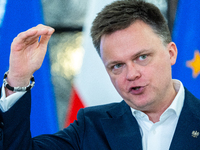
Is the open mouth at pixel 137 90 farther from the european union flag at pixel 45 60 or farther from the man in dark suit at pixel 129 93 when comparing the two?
the european union flag at pixel 45 60

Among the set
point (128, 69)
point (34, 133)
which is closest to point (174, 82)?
point (128, 69)

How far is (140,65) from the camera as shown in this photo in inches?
55.0

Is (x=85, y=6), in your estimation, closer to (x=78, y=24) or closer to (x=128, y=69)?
(x=78, y=24)

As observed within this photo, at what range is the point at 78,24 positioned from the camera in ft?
6.56

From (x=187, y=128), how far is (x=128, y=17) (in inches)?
28.4

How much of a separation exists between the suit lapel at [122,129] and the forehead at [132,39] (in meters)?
0.42

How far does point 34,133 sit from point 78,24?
96 cm

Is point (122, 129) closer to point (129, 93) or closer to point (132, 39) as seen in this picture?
point (129, 93)

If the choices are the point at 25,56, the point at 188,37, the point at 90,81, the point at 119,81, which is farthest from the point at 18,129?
the point at 188,37

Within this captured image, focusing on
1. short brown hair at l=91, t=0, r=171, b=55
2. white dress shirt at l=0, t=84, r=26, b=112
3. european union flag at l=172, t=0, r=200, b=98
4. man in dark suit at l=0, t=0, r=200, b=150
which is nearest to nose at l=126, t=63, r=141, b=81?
man in dark suit at l=0, t=0, r=200, b=150

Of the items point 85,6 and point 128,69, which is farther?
point 85,6

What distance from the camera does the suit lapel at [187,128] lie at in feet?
4.26

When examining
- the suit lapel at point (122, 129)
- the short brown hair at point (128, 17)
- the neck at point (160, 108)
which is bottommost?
the suit lapel at point (122, 129)

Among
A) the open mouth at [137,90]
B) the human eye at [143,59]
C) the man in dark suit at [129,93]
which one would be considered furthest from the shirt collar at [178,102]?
the human eye at [143,59]
